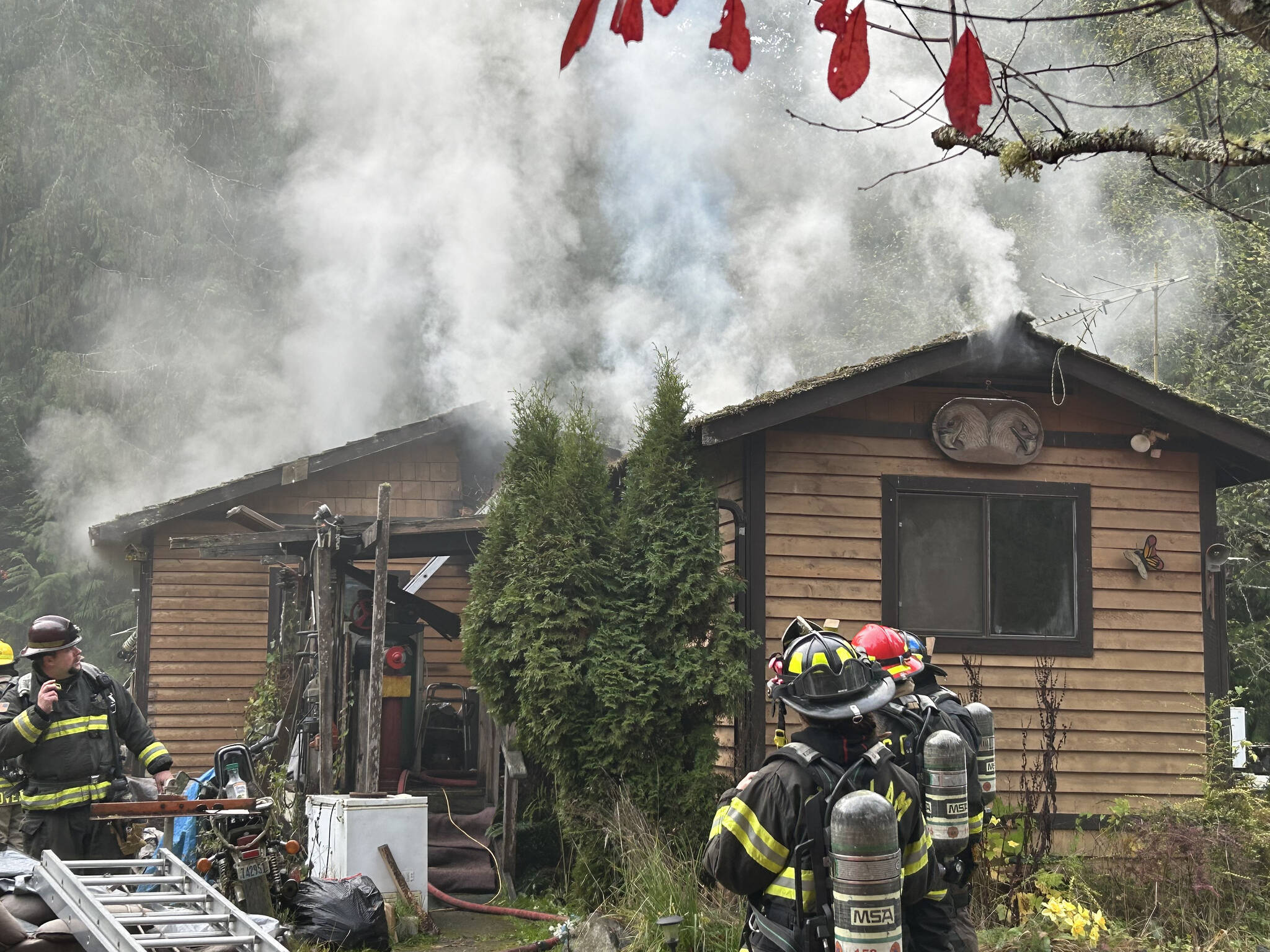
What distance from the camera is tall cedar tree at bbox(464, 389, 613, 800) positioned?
31.6ft

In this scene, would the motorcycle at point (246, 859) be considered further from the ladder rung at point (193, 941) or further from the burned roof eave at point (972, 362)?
the burned roof eave at point (972, 362)

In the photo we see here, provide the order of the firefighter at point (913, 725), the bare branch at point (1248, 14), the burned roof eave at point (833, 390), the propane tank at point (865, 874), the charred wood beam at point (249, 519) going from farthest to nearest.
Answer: the charred wood beam at point (249, 519) < the burned roof eave at point (833, 390) < the firefighter at point (913, 725) < the propane tank at point (865, 874) < the bare branch at point (1248, 14)

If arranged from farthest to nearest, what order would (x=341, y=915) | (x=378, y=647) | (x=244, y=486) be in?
(x=244, y=486) < (x=378, y=647) < (x=341, y=915)

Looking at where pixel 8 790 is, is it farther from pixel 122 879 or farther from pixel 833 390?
pixel 833 390

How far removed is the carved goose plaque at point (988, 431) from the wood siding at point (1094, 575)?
12 centimetres

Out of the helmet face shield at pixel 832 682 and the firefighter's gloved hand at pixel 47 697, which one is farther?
the firefighter's gloved hand at pixel 47 697

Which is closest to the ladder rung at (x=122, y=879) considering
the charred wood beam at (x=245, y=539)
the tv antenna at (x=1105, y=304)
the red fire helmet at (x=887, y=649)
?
the red fire helmet at (x=887, y=649)

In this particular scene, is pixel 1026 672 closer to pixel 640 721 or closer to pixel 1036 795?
pixel 1036 795

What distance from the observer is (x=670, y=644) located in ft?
31.8

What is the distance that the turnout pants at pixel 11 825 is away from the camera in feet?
24.1

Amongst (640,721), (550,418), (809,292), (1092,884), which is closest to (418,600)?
(550,418)

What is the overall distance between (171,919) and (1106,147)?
4.53 meters

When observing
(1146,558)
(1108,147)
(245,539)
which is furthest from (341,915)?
(1108,147)

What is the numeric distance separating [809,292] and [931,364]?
20.5 metres
